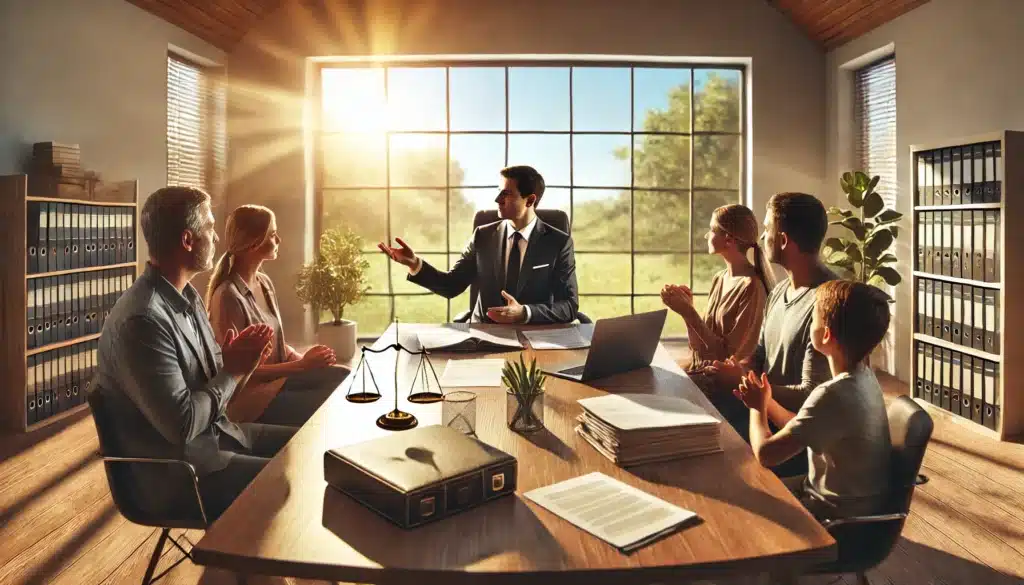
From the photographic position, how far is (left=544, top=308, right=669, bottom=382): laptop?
212cm

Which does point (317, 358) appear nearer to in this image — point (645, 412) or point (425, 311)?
point (645, 412)

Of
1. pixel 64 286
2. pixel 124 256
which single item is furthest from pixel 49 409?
pixel 124 256

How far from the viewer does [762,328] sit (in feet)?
8.57

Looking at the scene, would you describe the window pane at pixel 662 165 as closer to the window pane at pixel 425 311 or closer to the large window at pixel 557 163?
the large window at pixel 557 163

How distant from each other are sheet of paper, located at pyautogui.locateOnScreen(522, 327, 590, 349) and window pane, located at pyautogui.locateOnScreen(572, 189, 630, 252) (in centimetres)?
1928

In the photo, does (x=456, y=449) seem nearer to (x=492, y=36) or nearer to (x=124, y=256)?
(x=124, y=256)

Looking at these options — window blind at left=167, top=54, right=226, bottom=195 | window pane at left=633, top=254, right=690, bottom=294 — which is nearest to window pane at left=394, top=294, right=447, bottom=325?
window pane at left=633, top=254, right=690, bottom=294

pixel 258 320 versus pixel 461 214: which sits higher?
pixel 461 214

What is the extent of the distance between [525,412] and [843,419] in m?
0.70

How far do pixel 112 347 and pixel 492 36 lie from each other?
552cm

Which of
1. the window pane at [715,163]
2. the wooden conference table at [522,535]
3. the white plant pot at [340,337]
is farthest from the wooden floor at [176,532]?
the window pane at [715,163]

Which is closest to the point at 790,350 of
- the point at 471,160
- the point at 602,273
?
the point at 602,273

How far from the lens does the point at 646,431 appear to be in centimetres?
144

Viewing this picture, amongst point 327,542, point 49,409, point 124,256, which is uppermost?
point 124,256
